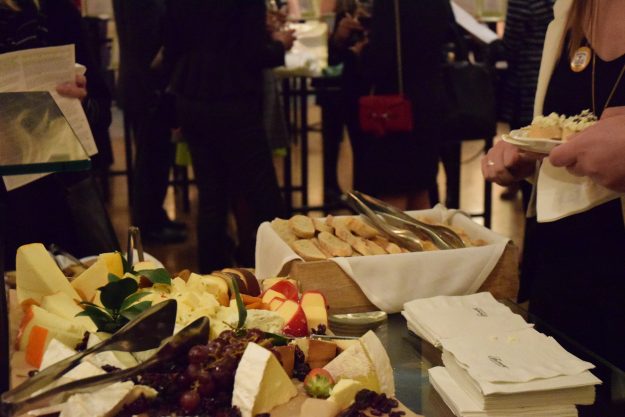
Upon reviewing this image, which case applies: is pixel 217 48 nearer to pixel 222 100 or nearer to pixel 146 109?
pixel 222 100

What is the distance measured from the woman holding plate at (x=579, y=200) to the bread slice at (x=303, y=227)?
1.37 feet

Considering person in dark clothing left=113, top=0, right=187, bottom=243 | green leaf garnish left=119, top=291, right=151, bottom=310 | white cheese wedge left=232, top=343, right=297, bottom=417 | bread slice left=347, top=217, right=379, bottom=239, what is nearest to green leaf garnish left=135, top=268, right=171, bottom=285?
green leaf garnish left=119, top=291, right=151, bottom=310

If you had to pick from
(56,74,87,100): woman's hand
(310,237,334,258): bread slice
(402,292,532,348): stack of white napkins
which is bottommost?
(402,292,532,348): stack of white napkins

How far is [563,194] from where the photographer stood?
163 centimetres

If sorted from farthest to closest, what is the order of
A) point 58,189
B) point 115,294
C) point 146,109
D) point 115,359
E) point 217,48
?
1. point 146,109
2. point 217,48
3. point 58,189
4. point 115,294
5. point 115,359

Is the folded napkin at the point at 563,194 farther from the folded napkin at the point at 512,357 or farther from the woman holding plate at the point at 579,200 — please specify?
the folded napkin at the point at 512,357

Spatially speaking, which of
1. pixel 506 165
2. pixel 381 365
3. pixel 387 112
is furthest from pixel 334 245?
pixel 387 112

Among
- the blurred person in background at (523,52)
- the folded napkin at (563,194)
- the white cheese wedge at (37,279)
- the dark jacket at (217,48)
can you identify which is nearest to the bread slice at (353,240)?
the folded napkin at (563,194)

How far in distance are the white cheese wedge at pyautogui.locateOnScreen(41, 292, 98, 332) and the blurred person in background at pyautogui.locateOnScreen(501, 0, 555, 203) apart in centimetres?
327

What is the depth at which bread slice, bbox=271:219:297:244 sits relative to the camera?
78.1 inches

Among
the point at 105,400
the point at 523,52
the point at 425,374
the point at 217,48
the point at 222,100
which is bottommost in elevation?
the point at 425,374

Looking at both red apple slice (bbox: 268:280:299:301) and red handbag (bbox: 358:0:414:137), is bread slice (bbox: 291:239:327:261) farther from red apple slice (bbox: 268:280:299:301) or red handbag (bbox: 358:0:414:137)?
red handbag (bbox: 358:0:414:137)

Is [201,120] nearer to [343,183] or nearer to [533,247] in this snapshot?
[533,247]

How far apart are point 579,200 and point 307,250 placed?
0.56 meters
